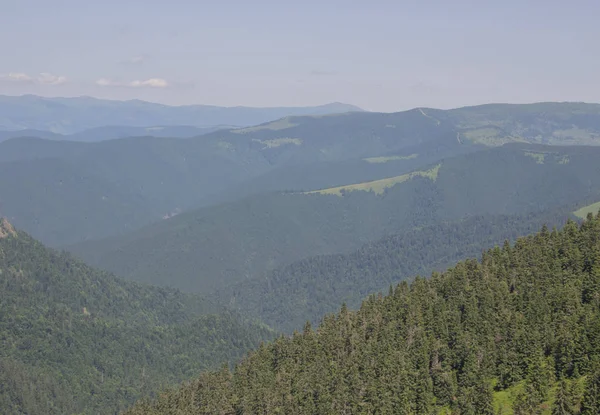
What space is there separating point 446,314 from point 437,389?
2136 cm

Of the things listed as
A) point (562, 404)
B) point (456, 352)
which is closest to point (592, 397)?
point (562, 404)

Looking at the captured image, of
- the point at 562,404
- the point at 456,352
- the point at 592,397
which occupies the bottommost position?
the point at 456,352

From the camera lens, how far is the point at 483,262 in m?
159

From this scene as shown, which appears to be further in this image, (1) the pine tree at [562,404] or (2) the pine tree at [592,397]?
(1) the pine tree at [562,404]

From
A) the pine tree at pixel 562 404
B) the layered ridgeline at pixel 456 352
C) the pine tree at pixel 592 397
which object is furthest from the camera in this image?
the layered ridgeline at pixel 456 352

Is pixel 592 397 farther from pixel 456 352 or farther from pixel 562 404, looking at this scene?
pixel 456 352

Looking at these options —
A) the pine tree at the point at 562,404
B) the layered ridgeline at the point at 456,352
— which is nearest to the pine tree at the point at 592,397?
the layered ridgeline at the point at 456,352

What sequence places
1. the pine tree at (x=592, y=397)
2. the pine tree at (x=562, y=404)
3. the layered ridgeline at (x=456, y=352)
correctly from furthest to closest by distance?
the layered ridgeline at (x=456, y=352) → the pine tree at (x=562, y=404) → the pine tree at (x=592, y=397)

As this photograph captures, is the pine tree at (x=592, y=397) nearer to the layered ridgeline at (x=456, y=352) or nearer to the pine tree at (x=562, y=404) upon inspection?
the layered ridgeline at (x=456, y=352)

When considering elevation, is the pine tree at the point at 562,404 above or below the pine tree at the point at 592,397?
below

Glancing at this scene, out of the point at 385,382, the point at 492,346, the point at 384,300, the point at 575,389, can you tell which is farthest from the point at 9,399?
the point at 575,389

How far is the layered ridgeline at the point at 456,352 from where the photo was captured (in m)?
107

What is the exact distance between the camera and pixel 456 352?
12019 cm

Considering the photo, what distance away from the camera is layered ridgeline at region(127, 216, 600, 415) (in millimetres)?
107000
